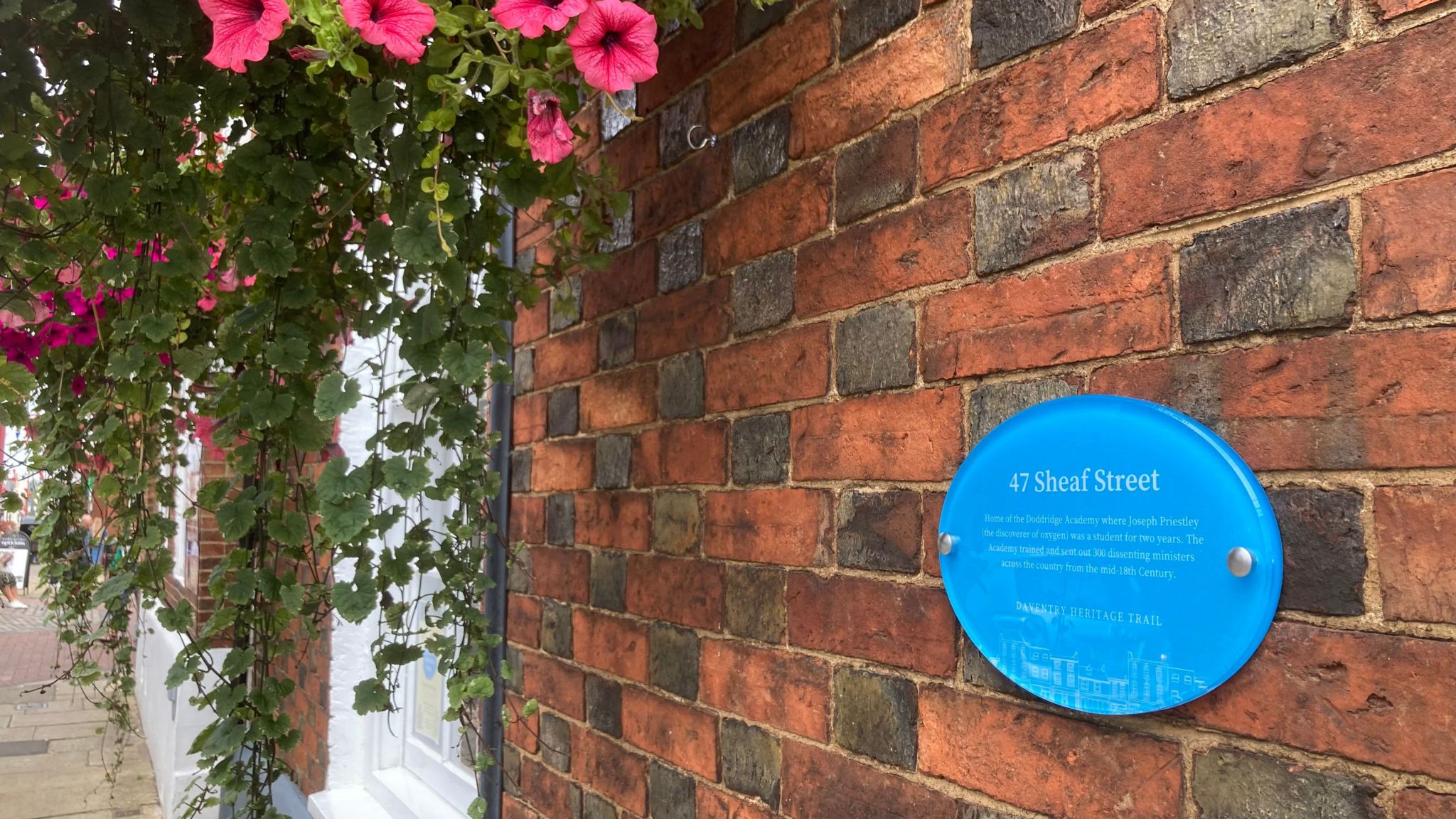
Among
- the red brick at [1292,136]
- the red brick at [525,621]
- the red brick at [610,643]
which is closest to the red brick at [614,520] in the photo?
the red brick at [610,643]

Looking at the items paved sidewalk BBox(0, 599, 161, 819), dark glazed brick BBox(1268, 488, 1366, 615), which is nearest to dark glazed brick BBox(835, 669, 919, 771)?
dark glazed brick BBox(1268, 488, 1366, 615)

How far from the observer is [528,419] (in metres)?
1.68

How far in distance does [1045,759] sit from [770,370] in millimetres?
500

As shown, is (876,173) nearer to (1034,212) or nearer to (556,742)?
(1034,212)

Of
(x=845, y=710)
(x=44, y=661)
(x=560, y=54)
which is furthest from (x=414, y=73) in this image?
Answer: (x=44, y=661)

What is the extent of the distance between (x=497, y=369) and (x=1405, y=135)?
940 millimetres

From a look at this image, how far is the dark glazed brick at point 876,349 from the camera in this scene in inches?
35.1

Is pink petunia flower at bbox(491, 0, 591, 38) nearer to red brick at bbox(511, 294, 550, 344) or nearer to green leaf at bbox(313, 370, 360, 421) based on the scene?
green leaf at bbox(313, 370, 360, 421)

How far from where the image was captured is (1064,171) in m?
0.75

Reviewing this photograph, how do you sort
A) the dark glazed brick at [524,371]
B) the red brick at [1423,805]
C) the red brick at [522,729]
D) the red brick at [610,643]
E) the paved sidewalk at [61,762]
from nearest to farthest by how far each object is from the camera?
the red brick at [1423,805] < the red brick at [610,643] < the red brick at [522,729] < the dark glazed brick at [524,371] < the paved sidewalk at [61,762]

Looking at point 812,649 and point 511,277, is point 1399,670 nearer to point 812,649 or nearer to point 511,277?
point 812,649

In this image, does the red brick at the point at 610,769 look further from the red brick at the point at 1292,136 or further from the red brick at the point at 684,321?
the red brick at the point at 1292,136

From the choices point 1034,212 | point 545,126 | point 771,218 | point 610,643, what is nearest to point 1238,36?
point 1034,212

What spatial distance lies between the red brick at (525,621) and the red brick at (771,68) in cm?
86
